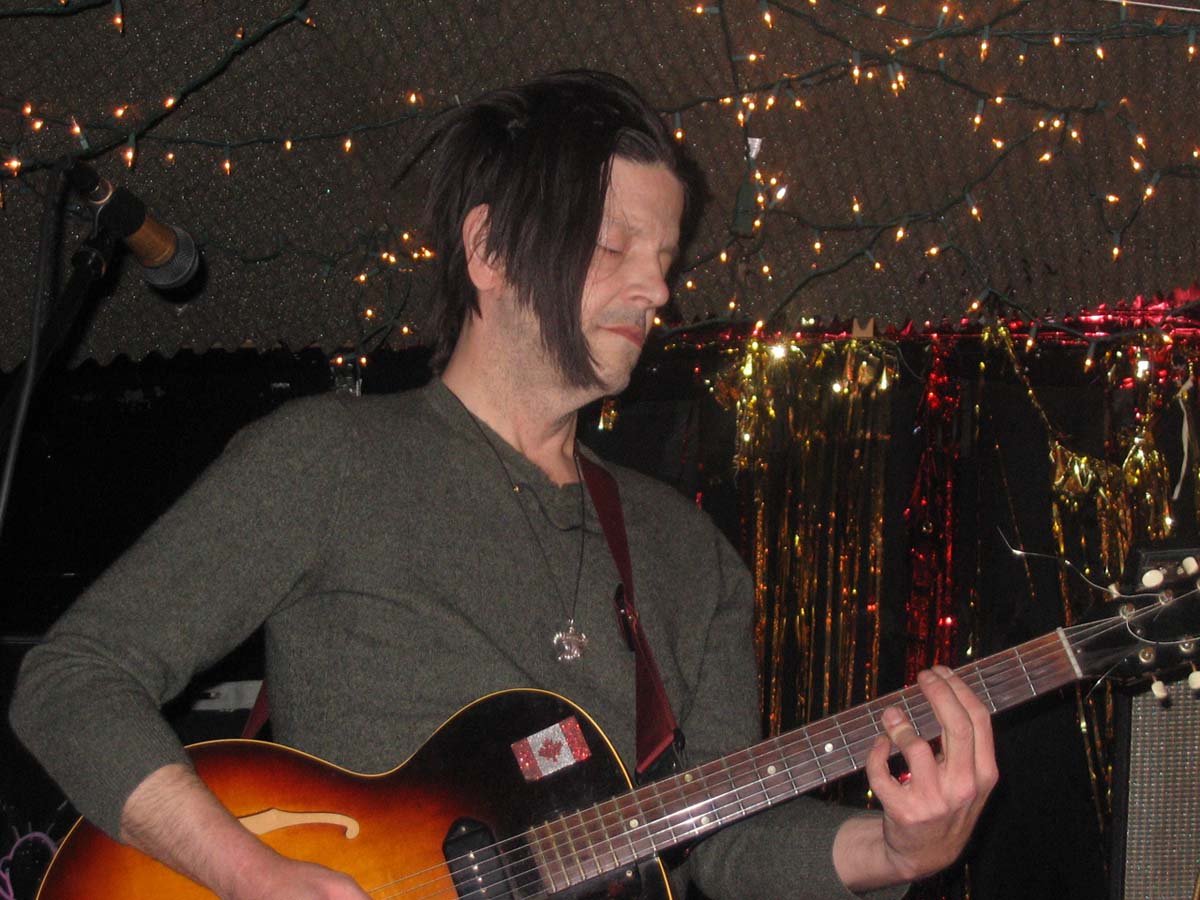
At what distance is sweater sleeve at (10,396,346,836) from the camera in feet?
4.70

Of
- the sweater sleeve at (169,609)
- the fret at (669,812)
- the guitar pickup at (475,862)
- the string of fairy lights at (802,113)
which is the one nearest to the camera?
the sweater sleeve at (169,609)

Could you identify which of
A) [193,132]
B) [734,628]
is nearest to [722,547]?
[734,628]

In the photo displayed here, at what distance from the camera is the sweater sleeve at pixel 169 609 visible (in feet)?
4.70

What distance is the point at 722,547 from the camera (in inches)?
90.7

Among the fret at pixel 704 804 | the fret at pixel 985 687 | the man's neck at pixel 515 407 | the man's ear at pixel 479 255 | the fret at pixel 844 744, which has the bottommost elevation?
the fret at pixel 704 804

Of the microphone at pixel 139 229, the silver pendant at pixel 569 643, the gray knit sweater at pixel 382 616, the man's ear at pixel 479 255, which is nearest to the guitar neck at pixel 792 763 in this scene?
the gray knit sweater at pixel 382 616

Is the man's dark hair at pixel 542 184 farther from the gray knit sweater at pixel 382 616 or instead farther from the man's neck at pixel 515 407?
the gray knit sweater at pixel 382 616

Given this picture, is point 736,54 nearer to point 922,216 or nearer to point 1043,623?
point 922,216

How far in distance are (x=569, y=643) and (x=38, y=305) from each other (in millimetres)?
983

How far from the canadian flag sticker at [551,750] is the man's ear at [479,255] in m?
0.86

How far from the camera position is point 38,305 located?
1.54 meters

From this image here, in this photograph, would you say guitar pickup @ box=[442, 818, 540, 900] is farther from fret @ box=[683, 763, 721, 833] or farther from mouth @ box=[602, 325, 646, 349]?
mouth @ box=[602, 325, 646, 349]

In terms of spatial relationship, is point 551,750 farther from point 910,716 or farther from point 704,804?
point 910,716

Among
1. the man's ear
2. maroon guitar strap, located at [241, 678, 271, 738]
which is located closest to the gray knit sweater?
maroon guitar strap, located at [241, 678, 271, 738]
